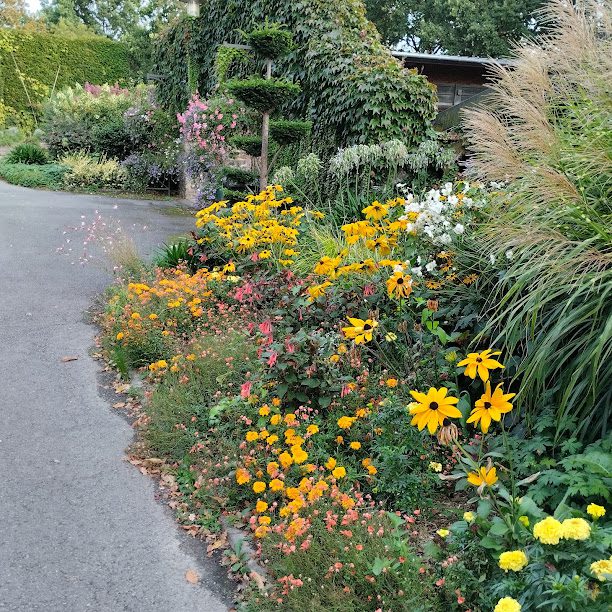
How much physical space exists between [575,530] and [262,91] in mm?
6674

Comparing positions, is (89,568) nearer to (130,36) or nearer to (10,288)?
(10,288)

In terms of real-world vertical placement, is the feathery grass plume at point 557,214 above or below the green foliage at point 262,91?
below

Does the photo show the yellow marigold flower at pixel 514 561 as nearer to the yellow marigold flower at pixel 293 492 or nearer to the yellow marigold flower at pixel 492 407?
the yellow marigold flower at pixel 492 407

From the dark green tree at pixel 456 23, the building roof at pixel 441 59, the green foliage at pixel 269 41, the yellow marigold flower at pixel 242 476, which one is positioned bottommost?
the yellow marigold flower at pixel 242 476

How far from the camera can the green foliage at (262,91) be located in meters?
7.35

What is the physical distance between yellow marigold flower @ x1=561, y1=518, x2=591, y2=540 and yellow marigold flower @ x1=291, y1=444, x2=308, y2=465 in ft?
4.36

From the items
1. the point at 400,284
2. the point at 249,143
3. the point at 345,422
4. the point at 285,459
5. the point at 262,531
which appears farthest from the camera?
the point at 249,143

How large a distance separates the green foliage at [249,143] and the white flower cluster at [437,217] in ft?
13.7

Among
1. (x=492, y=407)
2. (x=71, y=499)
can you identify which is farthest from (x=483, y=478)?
(x=71, y=499)

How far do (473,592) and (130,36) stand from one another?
25.1m

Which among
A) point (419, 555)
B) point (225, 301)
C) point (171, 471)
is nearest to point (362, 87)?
point (225, 301)

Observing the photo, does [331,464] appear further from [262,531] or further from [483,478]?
[483,478]

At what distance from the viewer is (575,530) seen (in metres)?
1.70

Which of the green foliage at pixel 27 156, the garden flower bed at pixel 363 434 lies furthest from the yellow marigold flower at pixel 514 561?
the green foliage at pixel 27 156
